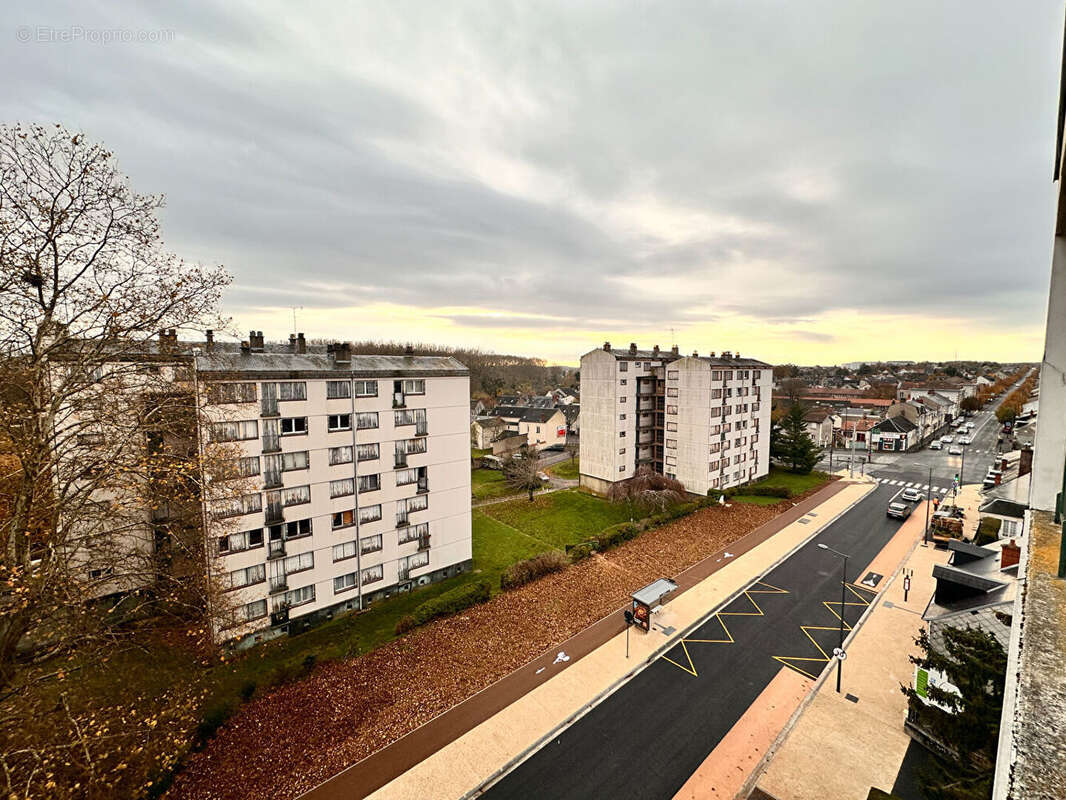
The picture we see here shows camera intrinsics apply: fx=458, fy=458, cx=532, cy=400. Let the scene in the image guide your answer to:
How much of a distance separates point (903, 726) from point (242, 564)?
26936 mm

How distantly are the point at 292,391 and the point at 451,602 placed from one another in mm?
13387

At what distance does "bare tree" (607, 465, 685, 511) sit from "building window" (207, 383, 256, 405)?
30.6 meters

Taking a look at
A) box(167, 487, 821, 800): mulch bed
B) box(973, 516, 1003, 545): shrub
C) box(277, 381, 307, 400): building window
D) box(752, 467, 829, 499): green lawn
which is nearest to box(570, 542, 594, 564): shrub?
box(167, 487, 821, 800): mulch bed

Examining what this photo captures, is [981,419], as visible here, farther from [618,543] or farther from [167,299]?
[167,299]

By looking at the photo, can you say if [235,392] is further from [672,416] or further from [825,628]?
[672,416]

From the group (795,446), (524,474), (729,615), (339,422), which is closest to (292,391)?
(339,422)

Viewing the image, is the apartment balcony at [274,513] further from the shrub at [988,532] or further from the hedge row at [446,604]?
the shrub at [988,532]

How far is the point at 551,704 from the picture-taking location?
1792cm

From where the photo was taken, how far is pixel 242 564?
67.9 feet

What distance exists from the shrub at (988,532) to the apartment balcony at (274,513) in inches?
1667

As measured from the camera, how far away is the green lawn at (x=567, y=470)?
52.2m

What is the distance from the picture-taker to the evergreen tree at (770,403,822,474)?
166 feet

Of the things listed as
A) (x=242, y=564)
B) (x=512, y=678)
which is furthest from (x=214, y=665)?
(x=512, y=678)

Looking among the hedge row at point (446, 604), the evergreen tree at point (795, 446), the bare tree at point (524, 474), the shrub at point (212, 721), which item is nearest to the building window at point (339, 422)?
the hedge row at point (446, 604)
